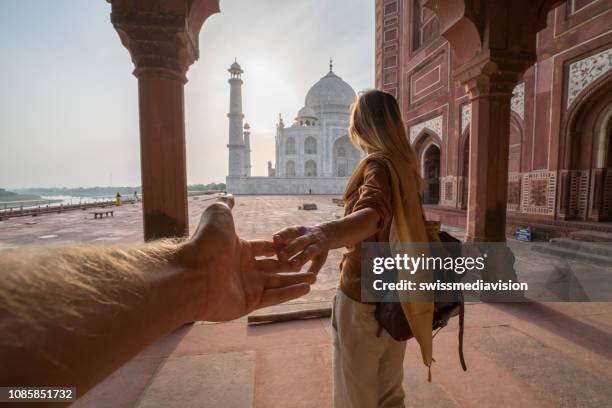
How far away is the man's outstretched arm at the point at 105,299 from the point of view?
1.34ft

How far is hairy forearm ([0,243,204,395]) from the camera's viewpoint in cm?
40

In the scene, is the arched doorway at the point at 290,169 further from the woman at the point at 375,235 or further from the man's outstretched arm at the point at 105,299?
the man's outstretched arm at the point at 105,299

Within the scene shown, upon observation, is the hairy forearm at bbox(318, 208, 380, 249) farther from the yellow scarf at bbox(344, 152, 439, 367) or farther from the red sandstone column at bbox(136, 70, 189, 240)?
the red sandstone column at bbox(136, 70, 189, 240)

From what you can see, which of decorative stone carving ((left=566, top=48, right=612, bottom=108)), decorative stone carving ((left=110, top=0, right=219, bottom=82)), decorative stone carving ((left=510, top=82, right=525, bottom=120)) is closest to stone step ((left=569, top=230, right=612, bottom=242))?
decorative stone carving ((left=566, top=48, right=612, bottom=108))

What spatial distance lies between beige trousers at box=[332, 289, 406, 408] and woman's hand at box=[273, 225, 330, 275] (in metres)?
0.36

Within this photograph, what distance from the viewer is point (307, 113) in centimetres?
3938

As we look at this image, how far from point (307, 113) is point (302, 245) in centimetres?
4050

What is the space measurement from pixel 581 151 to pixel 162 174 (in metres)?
8.22

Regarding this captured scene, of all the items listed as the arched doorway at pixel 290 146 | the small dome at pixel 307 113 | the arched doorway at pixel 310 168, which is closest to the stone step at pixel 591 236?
the arched doorway at pixel 310 168

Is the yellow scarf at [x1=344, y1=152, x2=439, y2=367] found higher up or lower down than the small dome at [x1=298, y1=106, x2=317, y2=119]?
lower down

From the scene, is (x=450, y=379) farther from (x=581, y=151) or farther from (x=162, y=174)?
(x=581, y=151)

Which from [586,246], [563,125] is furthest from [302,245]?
[563,125]

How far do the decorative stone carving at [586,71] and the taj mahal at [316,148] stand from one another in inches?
1112

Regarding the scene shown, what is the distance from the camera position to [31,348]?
1.30 ft
